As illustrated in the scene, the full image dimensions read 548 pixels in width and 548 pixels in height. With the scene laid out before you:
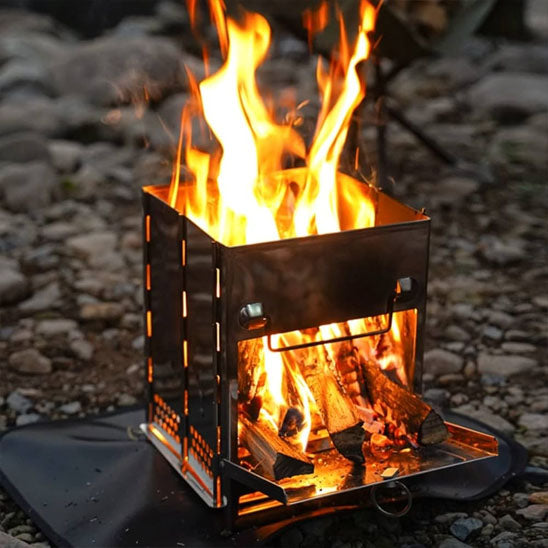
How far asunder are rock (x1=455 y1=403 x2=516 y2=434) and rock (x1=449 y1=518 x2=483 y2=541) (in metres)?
0.59

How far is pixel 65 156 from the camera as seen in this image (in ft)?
18.3

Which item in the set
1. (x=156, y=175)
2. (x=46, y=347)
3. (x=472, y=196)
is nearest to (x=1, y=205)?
(x=156, y=175)

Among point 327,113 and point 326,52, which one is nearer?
point 327,113

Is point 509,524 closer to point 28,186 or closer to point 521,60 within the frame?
point 28,186

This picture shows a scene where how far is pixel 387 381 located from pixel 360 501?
1.02 feet

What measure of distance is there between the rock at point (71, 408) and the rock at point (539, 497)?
145 centimetres

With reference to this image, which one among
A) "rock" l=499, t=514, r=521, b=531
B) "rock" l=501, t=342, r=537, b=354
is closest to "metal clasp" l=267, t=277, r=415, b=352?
"rock" l=499, t=514, r=521, b=531

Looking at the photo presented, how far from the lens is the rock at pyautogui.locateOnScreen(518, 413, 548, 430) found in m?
3.17

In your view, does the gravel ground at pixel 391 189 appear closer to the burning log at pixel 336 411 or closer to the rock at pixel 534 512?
the rock at pixel 534 512

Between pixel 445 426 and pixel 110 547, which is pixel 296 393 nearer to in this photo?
pixel 445 426

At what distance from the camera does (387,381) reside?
262 centimetres

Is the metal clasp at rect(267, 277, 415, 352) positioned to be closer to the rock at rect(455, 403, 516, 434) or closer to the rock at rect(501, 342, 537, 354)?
the rock at rect(455, 403, 516, 434)

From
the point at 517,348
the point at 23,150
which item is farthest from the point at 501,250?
the point at 23,150

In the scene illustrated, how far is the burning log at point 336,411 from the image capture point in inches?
96.3
